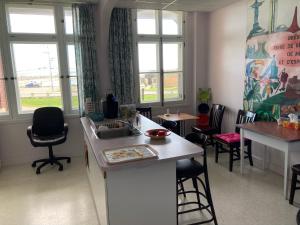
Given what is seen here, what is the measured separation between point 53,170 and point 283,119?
356 centimetres

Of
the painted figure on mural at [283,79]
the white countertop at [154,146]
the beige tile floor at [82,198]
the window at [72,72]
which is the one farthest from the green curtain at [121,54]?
the painted figure on mural at [283,79]

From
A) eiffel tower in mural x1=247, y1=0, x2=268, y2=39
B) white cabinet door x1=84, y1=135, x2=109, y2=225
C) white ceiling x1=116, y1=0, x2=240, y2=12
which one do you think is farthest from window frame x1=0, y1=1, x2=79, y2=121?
eiffel tower in mural x1=247, y1=0, x2=268, y2=39

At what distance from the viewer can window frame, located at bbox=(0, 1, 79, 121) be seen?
4.09 metres

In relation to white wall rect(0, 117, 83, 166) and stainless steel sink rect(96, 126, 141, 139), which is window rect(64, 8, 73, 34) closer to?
white wall rect(0, 117, 83, 166)

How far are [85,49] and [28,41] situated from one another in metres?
0.96

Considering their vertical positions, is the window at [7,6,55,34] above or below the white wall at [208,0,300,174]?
above

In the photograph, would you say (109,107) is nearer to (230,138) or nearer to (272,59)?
(230,138)

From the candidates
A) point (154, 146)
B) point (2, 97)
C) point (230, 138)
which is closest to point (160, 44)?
point (230, 138)

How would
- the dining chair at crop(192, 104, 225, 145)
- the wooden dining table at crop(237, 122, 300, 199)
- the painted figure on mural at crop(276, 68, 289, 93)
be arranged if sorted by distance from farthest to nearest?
1. the dining chair at crop(192, 104, 225, 145)
2. the painted figure on mural at crop(276, 68, 289, 93)
3. the wooden dining table at crop(237, 122, 300, 199)

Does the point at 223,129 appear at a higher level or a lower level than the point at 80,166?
higher

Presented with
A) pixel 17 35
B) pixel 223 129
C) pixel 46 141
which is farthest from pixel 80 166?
pixel 223 129

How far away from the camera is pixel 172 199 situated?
2133 millimetres

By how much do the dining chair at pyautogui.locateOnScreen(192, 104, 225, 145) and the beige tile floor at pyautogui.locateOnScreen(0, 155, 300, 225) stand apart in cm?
70

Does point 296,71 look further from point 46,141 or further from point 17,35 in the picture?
point 17,35
